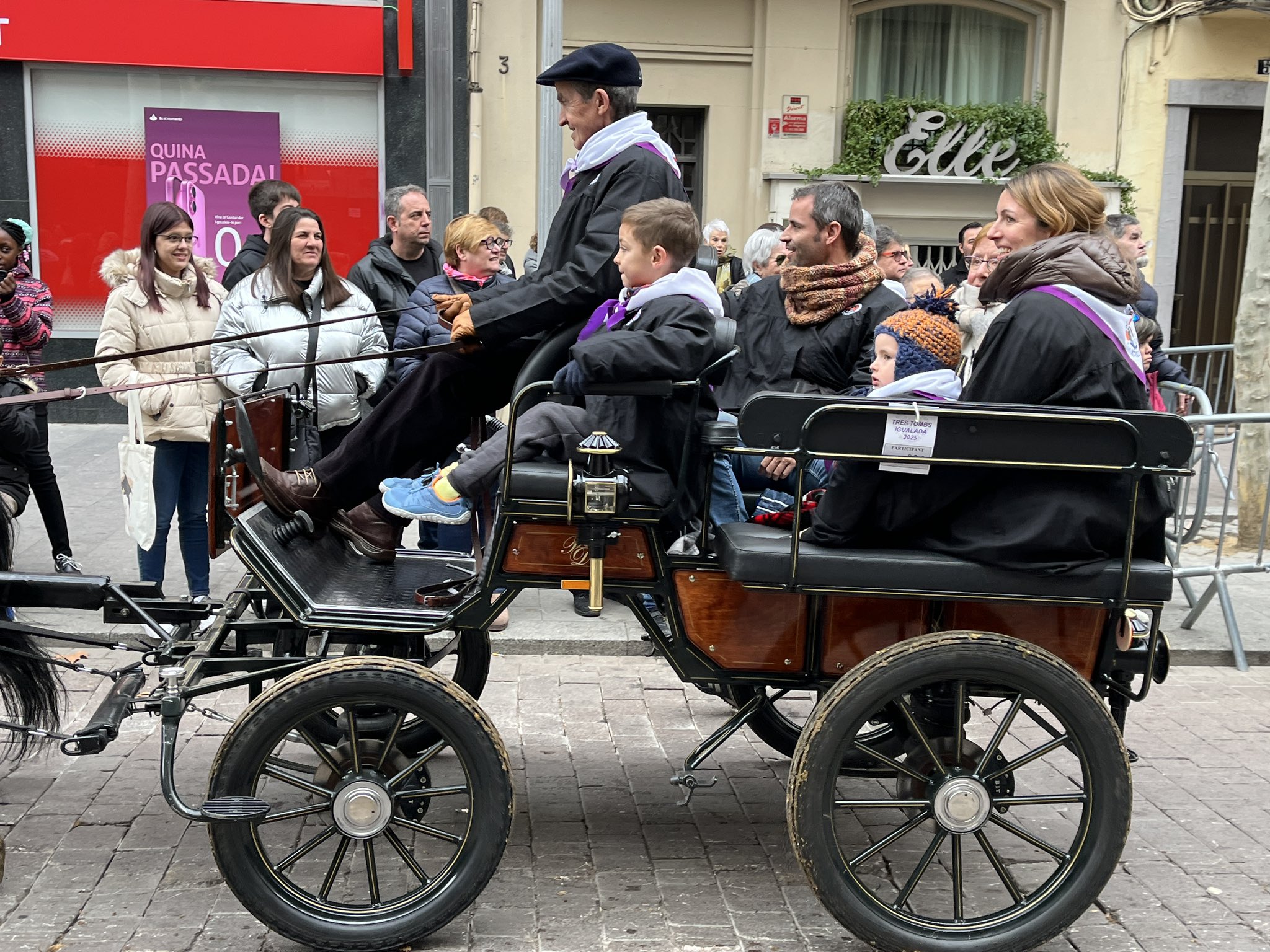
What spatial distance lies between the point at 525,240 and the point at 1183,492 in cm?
736

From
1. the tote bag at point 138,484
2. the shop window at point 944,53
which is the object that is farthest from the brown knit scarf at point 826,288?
the shop window at point 944,53

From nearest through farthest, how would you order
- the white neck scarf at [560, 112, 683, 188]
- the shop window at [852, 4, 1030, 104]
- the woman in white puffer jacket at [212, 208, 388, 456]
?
1. the white neck scarf at [560, 112, 683, 188]
2. the woman in white puffer jacket at [212, 208, 388, 456]
3. the shop window at [852, 4, 1030, 104]

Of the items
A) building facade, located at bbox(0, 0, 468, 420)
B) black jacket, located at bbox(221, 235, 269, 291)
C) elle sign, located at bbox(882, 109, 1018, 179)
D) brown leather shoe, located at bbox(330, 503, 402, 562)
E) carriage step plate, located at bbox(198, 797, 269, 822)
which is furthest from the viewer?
elle sign, located at bbox(882, 109, 1018, 179)

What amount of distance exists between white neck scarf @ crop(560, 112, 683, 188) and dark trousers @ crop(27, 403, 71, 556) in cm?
355

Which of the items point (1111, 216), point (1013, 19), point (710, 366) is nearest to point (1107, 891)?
point (710, 366)

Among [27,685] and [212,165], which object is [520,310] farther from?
[212,165]

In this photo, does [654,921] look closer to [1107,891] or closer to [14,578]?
[1107,891]

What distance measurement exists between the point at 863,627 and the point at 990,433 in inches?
24.1

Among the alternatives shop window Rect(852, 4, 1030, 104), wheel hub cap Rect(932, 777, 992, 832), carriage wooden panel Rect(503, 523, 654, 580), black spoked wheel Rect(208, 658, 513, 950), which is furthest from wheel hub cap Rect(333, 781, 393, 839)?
shop window Rect(852, 4, 1030, 104)

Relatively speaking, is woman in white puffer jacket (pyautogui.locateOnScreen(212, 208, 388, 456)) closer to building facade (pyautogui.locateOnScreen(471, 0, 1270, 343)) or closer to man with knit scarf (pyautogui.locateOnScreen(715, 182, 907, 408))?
man with knit scarf (pyautogui.locateOnScreen(715, 182, 907, 408))

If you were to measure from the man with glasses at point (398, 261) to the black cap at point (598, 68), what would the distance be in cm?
301

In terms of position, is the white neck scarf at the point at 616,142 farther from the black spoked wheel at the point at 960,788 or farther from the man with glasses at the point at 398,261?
the man with glasses at the point at 398,261

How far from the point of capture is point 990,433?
9.90 feet

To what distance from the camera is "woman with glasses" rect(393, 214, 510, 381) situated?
6082 mm
